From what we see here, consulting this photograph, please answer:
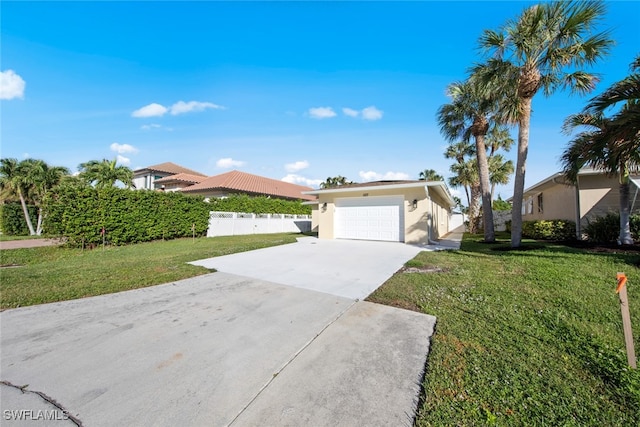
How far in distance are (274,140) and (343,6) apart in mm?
9362

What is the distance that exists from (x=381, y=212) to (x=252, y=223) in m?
10.2

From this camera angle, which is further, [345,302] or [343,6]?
[343,6]

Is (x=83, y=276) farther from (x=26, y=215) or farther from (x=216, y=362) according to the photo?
(x=26, y=215)

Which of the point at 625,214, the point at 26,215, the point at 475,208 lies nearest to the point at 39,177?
the point at 26,215

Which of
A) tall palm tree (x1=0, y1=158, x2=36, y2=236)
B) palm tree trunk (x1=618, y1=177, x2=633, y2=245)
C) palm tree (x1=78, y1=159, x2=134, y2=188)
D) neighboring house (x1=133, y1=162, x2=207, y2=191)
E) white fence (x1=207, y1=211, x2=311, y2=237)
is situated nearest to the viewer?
palm tree trunk (x1=618, y1=177, x2=633, y2=245)

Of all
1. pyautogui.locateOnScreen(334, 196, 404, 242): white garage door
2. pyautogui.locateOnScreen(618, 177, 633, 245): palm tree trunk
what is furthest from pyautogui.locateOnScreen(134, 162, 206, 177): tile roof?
pyautogui.locateOnScreen(618, 177, 633, 245): palm tree trunk

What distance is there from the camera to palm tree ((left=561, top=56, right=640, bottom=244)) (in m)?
5.75

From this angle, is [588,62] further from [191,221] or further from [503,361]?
[191,221]

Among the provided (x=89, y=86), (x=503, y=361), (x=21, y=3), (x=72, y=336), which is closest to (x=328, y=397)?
(x=503, y=361)

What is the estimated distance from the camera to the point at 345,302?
433 centimetres

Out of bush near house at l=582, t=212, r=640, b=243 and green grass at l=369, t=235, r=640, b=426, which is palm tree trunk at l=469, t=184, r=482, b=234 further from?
green grass at l=369, t=235, r=640, b=426

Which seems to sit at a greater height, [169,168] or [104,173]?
[169,168]

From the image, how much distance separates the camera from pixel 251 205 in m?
19.5

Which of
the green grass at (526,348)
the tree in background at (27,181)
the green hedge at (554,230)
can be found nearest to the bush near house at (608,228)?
the green hedge at (554,230)
